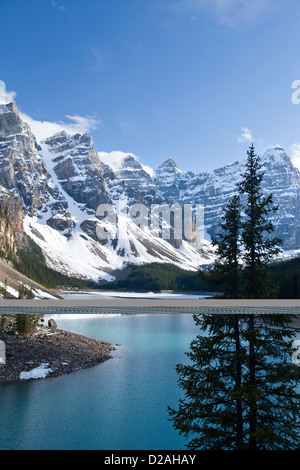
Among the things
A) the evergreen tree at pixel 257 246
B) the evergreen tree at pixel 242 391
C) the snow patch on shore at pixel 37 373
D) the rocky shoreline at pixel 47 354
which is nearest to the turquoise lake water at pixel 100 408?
the snow patch on shore at pixel 37 373

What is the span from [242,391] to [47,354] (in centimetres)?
2190

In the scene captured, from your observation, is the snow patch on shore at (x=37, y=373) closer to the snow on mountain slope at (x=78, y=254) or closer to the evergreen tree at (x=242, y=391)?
the evergreen tree at (x=242, y=391)

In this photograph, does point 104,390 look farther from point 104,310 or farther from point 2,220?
point 2,220

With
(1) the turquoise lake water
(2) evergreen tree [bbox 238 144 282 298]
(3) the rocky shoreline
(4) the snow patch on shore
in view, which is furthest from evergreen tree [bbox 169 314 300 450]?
(3) the rocky shoreline

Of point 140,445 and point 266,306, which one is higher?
point 266,306

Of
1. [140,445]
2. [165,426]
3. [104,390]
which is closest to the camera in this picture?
[140,445]

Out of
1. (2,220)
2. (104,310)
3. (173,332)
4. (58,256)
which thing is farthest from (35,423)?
(58,256)

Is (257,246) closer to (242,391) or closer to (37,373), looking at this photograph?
(242,391)

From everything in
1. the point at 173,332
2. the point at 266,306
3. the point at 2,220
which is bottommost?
the point at 173,332

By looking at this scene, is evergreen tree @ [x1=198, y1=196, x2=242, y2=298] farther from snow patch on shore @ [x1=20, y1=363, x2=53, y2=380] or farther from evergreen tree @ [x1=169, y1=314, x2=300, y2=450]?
snow patch on shore @ [x1=20, y1=363, x2=53, y2=380]

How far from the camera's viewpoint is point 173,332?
1535 inches

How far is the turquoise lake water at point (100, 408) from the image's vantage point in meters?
13.7

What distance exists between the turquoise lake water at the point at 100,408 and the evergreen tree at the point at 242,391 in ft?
22.7
